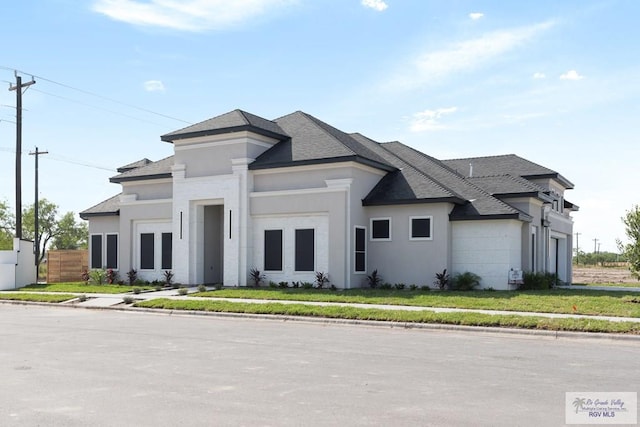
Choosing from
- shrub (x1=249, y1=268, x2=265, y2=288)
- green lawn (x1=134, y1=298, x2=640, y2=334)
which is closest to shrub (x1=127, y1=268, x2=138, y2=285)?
shrub (x1=249, y1=268, x2=265, y2=288)

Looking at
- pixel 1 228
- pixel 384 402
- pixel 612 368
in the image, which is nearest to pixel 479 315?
pixel 612 368

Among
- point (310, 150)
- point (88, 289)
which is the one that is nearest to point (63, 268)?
point (88, 289)

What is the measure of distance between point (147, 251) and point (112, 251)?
Result: 10.7 ft

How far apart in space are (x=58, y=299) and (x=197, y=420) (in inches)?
792

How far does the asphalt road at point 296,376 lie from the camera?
748 centimetres

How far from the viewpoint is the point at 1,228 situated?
68.0 meters

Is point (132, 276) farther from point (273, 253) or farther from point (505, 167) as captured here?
point (505, 167)

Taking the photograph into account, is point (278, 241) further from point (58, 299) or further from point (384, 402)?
point (384, 402)

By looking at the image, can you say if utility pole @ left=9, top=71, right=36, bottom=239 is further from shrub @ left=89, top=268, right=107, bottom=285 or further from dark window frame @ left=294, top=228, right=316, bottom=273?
dark window frame @ left=294, top=228, right=316, bottom=273

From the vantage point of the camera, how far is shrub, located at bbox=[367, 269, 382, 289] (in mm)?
28406

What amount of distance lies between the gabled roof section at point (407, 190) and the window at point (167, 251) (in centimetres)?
1027

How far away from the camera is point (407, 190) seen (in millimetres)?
28609

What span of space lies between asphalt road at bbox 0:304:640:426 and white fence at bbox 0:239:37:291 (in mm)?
18660

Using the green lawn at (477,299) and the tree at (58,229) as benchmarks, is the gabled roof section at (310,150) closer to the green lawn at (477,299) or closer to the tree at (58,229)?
the green lawn at (477,299)
